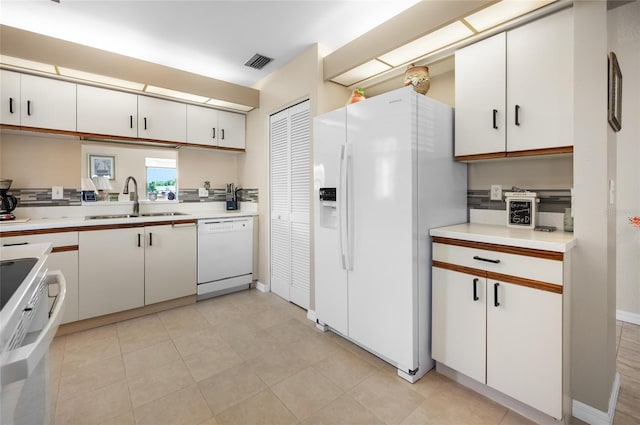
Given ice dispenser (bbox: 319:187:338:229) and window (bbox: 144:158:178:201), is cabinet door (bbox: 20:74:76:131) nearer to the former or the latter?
window (bbox: 144:158:178:201)

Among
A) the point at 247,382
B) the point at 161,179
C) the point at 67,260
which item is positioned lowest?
the point at 247,382

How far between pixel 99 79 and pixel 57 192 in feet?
4.00

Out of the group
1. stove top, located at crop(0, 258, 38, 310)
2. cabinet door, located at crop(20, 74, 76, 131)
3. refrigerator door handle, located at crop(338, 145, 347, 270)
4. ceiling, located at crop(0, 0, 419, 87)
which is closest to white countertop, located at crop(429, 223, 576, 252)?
refrigerator door handle, located at crop(338, 145, 347, 270)

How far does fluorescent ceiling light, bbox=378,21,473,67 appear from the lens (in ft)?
6.51

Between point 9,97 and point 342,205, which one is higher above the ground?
point 9,97

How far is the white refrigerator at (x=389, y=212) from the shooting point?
1.89 m

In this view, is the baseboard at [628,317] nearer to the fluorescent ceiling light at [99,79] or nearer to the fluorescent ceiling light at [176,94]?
the fluorescent ceiling light at [176,94]

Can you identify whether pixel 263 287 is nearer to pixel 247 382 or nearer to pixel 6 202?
pixel 247 382

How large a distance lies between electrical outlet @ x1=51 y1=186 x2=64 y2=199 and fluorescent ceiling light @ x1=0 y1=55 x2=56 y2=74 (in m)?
1.10

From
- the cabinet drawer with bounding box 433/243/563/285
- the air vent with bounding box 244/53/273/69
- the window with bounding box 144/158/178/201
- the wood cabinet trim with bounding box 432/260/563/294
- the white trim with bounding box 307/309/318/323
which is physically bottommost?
the white trim with bounding box 307/309/318/323

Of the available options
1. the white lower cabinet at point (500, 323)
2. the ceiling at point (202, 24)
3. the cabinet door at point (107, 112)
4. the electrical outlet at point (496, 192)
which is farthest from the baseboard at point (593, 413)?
the cabinet door at point (107, 112)

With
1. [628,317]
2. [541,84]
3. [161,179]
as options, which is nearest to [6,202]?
[161,179]

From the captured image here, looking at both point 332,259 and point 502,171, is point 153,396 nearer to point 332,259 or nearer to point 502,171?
point 332,259

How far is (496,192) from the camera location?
218 centimetres
